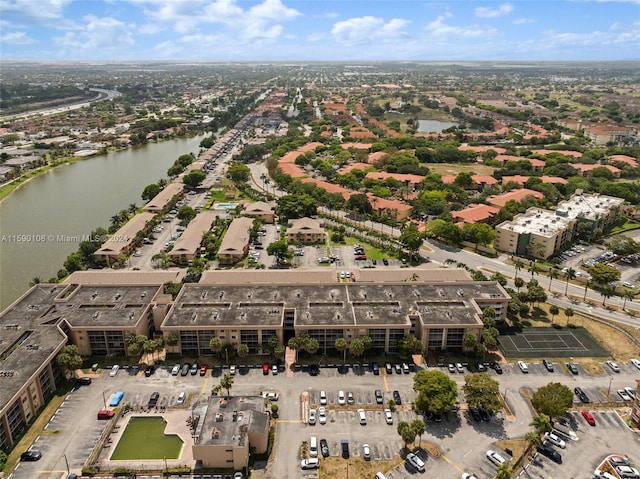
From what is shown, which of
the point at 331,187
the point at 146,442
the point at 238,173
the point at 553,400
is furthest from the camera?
the point at 238,173

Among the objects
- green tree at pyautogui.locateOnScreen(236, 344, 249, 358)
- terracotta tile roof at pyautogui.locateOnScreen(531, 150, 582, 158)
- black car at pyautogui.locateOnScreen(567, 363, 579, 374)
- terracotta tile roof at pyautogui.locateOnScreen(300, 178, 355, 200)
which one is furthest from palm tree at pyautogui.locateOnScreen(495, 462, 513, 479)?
terracotta tile roof at pyautogui.locateOnScreen(531, 150, 582, 158)

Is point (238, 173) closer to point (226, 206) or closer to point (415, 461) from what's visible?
point (226, 206)

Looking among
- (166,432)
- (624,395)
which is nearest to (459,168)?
(624,395)

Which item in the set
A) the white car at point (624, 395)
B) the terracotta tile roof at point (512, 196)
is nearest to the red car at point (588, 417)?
the white car at point (624, 395)

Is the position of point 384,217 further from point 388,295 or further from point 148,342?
point 148,342

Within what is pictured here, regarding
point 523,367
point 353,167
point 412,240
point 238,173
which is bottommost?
point 523,367

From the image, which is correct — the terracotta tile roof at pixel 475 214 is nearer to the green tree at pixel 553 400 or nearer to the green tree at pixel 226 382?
the green tree at pixel 553 400

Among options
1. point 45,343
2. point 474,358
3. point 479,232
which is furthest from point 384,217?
point 45,343

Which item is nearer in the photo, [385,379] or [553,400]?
[553,400]

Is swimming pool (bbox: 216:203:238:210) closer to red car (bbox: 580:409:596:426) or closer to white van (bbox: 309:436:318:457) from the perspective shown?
white van (bbox: 309:436:318:457)
